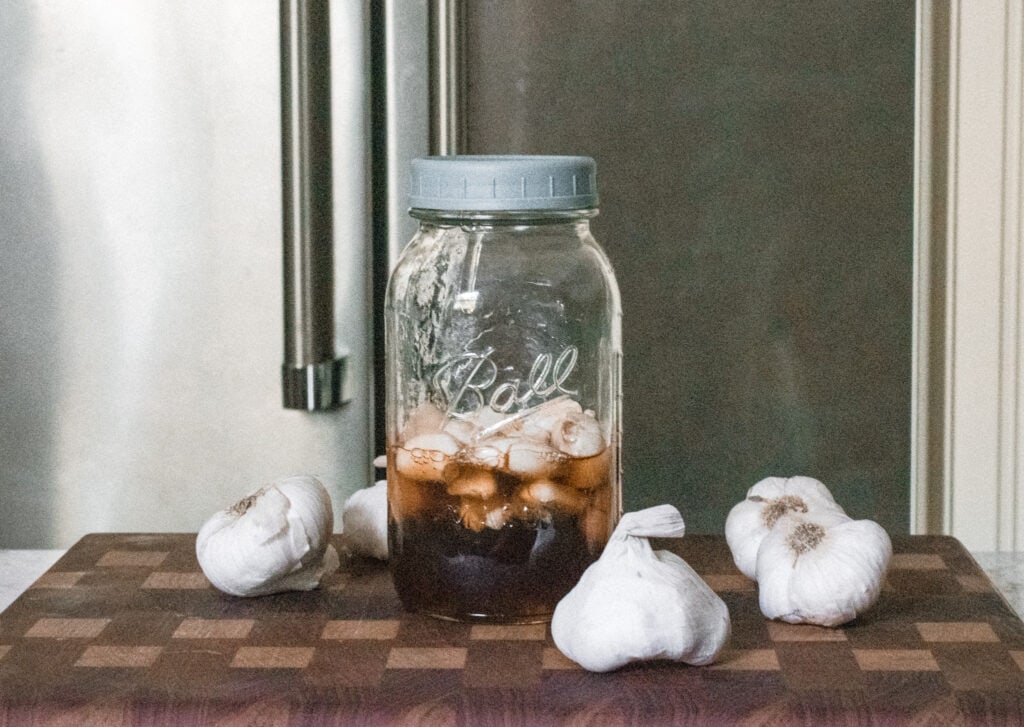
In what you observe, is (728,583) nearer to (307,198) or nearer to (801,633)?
(801,633)

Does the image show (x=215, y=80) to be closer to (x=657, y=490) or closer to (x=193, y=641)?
(x=657, y=490)

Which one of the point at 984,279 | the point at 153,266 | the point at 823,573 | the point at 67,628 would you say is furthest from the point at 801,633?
the point at 153,266

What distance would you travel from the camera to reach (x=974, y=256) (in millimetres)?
1306

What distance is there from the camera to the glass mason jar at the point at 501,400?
0.80m

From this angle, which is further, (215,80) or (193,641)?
(215,80)

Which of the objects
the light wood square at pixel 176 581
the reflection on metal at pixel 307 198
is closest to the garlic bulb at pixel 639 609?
the light wood square at pixel 176 581

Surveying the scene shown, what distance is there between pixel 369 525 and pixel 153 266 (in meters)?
0.53

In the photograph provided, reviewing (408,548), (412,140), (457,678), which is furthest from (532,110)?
(457,678)

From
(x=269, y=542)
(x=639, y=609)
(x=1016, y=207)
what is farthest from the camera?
(x=1016, y=207)

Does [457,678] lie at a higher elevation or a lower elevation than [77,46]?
lower

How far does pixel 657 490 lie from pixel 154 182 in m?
0.54

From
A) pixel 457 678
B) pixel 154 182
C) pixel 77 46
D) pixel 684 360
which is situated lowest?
pixel 457 678

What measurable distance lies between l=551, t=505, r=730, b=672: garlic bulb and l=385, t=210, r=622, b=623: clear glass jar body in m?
0.05

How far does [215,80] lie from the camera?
1334 millimetres
